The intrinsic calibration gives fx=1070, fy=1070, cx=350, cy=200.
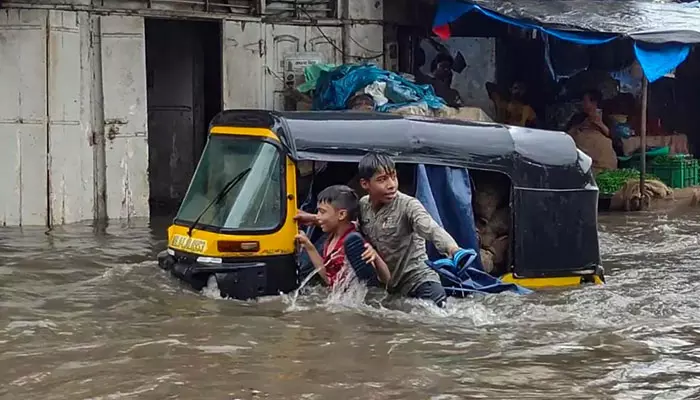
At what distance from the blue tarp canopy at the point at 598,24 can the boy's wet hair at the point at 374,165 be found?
7973mm

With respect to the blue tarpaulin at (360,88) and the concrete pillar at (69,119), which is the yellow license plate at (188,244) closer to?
the concrete pillar at (69,119)

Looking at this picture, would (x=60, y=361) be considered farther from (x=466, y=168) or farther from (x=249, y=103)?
(x=249, y=103)

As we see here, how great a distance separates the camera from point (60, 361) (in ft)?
21.5

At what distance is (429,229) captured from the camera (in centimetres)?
739

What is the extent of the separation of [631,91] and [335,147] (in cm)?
1209

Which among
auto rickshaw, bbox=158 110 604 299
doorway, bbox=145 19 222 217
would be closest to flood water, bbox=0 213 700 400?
auto rickshaw, bbox=158 110 604 299

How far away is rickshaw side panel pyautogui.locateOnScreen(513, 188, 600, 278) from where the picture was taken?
8.45m

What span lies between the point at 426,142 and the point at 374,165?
93cm

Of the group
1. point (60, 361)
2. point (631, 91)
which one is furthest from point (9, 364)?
point (631, 91)

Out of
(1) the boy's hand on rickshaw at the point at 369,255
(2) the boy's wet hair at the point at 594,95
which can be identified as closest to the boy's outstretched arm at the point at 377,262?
(1) the boy's hand on rickshaw at the point at 369,255

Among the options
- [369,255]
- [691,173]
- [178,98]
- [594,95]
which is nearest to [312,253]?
[369,255]

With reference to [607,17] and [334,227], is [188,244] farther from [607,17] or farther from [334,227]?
[607,17]

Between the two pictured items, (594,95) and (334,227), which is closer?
(334,227)

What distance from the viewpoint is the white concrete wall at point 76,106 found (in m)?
13.2
